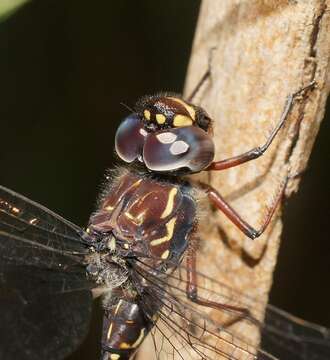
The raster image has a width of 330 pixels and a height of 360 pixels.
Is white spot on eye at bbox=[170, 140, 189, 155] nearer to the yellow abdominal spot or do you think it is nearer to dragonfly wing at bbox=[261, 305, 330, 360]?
the yellow abdominal spot

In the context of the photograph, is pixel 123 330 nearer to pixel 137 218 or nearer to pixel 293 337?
pixel 137 218

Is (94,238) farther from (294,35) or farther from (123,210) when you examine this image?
(294,35)

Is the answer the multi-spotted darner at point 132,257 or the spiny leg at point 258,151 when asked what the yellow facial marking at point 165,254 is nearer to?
the multi-spotted darner at point 132,257

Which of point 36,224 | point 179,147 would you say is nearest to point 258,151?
point 179,147

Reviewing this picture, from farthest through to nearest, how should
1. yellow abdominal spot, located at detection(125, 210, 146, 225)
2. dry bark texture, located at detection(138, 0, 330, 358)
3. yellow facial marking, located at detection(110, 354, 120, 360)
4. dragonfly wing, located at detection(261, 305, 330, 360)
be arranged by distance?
yellow facial marking, located at detection(110, 354, 120, 360)
yellow abdominal spot, located at detection(125, 210, 146, 225)
dry bark texture, located at detection(138, 0, 330, 358)
dragonfly wing, located at detection(261, 305, 330, 360)

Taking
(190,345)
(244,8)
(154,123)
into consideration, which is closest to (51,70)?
(154,123)

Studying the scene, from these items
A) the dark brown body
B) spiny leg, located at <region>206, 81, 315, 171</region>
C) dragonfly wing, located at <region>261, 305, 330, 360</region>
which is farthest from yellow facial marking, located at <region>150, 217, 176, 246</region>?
dragonfly wing, located at <region>261, 305, 330, 360</region>
